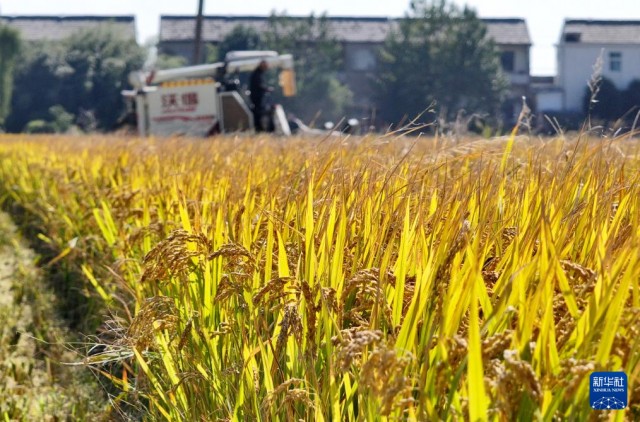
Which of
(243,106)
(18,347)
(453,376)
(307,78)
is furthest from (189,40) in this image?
(453,376)

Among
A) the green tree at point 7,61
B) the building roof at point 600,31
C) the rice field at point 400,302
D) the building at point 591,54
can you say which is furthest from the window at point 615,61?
the rice field at point 400,302

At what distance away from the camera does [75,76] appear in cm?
4766

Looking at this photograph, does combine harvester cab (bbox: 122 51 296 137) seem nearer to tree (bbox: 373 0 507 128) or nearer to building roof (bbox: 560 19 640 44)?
tree (bbox: 373 0 507 128)

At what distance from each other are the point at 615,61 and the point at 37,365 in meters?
50.1

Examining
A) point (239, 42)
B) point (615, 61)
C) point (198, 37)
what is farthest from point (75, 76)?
point (615, 61)

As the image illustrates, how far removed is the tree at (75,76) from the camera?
4603cm

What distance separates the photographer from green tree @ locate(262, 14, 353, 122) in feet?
143

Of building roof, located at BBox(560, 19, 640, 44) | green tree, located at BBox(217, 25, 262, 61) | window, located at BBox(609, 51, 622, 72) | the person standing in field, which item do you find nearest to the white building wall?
window, located at BBox(609, 51, 622, 72)

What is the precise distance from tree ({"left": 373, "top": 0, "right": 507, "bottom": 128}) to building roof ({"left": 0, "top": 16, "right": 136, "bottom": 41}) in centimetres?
1978

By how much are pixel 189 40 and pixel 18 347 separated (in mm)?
50495

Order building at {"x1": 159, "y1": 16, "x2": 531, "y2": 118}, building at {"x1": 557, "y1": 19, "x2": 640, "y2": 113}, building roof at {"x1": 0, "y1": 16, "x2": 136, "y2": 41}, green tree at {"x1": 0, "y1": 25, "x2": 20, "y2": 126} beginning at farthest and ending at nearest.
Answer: building roof at {"x1": 0, "y1": 16, "x2": 136, "y2": 41} < building at {"x1": 159, "y1": 16, "x2": 531, "y2": 118} < building at {"x1": 557, "y1": 19, "x2": 640, "y2": 113} < green tree at {"x1": 0, "y1": 25, "x2": 20, "y2": 126}

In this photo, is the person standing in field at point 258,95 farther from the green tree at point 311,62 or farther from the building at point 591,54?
the building at point 591,54

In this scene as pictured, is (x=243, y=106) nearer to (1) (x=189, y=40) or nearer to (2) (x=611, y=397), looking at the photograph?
(2) (x=611, y=397)

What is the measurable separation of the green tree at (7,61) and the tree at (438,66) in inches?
639
